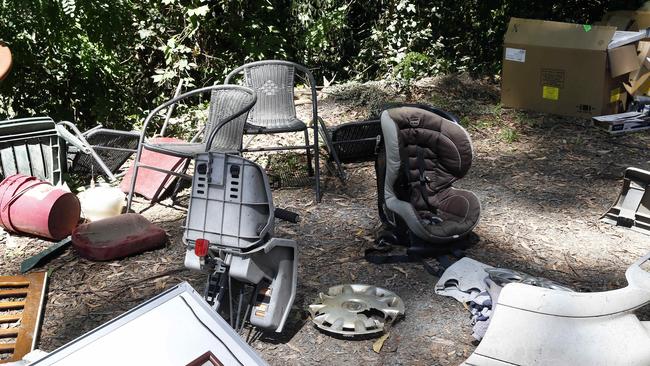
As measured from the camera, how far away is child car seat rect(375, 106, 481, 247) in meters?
4.11

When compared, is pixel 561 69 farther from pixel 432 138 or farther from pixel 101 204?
pixel 101 204

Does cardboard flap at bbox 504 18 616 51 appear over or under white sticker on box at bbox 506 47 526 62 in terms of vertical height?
over

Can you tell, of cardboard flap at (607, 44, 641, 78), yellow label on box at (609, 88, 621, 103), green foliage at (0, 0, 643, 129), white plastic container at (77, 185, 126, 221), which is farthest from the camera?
green foliage at (0, 0, 643, 129)

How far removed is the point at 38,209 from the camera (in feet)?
14.4

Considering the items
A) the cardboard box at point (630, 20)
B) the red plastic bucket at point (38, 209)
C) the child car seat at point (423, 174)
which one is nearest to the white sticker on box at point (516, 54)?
the cardboard box at point (630, 20)

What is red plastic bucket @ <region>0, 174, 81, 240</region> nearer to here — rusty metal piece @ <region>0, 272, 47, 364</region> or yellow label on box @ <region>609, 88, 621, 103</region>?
rusty metal piece @ <region>0, 272, 47, 364</region>

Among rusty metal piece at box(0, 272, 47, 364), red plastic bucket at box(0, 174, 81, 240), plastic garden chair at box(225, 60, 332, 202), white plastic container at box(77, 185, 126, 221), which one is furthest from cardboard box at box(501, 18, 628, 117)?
rusty metal piece at box(0, 272, 47, 364)

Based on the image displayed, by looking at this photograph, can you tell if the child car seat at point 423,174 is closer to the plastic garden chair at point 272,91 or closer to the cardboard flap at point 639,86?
the plastic garden chair at point 272,91

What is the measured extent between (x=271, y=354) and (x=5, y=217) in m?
2.35

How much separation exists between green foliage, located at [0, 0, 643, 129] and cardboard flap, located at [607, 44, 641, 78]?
5.69 ft

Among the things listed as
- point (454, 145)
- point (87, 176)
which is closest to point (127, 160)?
point (87, 176)

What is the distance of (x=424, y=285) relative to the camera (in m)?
3.91

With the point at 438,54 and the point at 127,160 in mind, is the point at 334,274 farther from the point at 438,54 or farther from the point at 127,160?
the point at 438,54

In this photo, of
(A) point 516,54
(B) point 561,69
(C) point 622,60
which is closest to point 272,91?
(A) point 516,54
